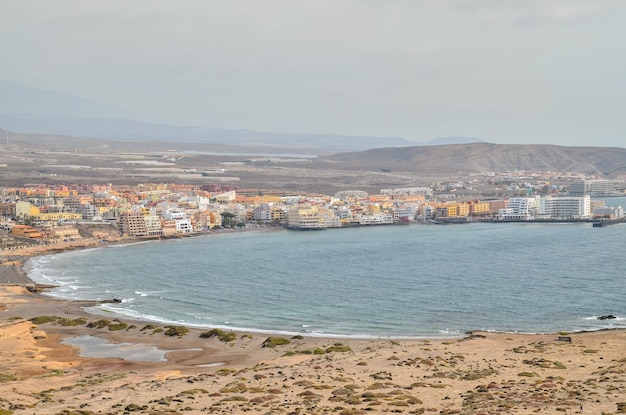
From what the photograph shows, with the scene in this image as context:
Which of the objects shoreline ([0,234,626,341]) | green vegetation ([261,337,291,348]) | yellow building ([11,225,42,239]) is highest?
yellow building ([11,225,42,239])

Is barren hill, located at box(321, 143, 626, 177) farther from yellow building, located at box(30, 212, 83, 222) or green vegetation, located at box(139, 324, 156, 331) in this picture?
green vegetation, located at box(139, 324, 156, 331)

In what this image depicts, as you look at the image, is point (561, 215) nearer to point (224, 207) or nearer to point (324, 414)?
point (224, 207)

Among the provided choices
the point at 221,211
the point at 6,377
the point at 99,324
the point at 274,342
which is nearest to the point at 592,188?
the point at 221,211

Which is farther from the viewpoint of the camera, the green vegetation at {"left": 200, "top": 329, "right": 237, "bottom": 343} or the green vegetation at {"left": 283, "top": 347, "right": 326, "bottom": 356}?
the green vegetation at {"left": 200, "top": 329, "right": 237, "bottom": 343}

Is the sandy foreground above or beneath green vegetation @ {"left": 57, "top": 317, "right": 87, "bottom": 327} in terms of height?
above

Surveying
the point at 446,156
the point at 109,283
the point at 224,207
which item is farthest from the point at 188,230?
the point at 446,156

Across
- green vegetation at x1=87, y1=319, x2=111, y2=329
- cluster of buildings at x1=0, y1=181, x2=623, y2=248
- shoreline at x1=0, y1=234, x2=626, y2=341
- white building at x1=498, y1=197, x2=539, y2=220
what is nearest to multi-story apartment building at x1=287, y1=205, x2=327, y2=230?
cluster of buildings at x1=0, y1=181, x2=623, y2=248

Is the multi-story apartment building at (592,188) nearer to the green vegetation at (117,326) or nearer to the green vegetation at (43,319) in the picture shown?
the green vegetation at (117,326)
